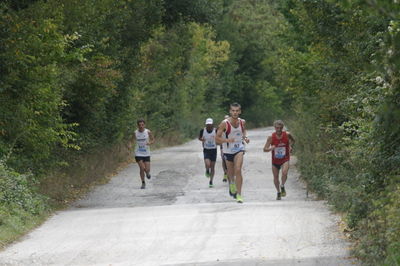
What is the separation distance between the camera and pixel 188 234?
1229 centimetres

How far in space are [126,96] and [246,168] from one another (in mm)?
5062

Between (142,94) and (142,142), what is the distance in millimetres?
15806

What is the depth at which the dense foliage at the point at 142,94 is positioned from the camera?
9.28 metres

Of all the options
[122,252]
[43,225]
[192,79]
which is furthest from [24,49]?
[192,79]

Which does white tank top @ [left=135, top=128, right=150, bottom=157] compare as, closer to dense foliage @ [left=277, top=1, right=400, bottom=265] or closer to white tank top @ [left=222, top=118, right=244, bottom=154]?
dense foliage @ [left=277, top=1, right=400, bottom=265]

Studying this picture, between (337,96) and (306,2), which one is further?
(306,2)

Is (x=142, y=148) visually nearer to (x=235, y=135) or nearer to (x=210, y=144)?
(x=210, y=144)

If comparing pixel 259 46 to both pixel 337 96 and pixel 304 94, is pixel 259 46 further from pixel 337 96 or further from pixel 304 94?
pixel 337 96

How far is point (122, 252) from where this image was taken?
11.0 meters

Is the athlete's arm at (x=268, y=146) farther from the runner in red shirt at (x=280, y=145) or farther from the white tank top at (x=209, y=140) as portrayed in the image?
the white tank top at (x=209, y=140)

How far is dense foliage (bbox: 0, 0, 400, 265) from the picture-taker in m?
9.28

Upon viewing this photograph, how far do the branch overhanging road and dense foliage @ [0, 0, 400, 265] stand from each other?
25.1 inches

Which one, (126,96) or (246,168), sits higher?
(126,96)

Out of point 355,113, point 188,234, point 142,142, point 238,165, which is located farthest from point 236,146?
point 142,142
